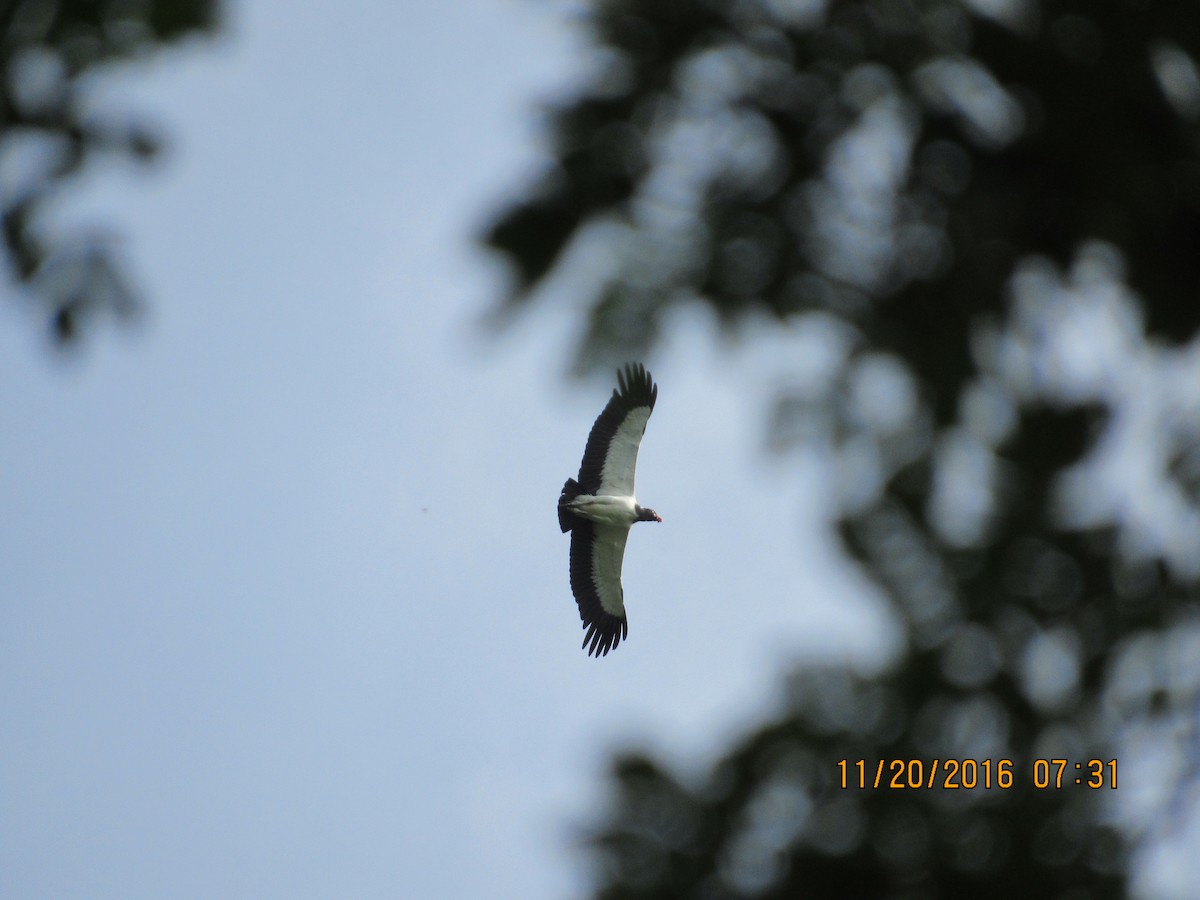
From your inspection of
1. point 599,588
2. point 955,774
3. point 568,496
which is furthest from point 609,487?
point 955,774

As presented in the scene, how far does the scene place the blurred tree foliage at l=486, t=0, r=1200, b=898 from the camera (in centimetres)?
297

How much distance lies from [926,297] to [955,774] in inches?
52.9

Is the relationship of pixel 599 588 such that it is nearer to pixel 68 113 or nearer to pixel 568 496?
pixel 568 496

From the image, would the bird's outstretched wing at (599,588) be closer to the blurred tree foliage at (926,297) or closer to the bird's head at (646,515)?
the bird's head at (646,515)

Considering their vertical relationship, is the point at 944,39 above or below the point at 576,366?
above

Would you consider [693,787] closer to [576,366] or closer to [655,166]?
[576,366]

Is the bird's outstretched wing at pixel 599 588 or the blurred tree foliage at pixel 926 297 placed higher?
the bird's outstretched wing at pixel 599 588

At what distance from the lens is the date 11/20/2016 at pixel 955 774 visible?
123 inches

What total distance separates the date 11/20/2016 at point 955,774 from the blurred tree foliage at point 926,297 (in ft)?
0.09

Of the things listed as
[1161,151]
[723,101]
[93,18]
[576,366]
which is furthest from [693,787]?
[93,18]

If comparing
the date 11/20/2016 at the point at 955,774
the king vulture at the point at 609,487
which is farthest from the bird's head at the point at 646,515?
the date 11/20/2016 at the point at 955,774

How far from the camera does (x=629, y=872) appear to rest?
122 inches

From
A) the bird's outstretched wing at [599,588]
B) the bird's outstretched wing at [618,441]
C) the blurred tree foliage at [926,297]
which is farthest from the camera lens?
the bird's outstretched wing at [599,588]

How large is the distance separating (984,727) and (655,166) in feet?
6.01
